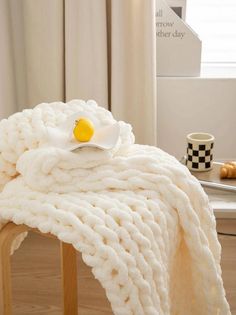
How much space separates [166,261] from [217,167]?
0.64 m

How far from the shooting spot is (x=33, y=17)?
1.61 m

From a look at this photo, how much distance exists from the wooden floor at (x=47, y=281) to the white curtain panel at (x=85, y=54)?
1.51 feet

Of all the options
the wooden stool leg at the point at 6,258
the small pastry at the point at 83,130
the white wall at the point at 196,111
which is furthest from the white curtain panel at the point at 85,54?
the wooden stool leg at the point at 6,258

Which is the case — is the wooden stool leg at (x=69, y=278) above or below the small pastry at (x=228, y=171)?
below

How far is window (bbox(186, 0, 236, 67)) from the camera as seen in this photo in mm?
1862

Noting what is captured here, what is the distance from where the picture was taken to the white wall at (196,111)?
1820 mm

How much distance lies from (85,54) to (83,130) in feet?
2.32

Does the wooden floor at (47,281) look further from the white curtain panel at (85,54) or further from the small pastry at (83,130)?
the small pastry at (83,130)

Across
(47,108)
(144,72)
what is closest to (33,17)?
(144,72)

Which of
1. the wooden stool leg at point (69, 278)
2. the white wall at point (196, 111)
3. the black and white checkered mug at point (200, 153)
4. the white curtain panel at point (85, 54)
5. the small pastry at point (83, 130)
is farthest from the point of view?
the white wall at point (196, 111)

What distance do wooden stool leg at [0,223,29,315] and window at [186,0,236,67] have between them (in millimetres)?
1221

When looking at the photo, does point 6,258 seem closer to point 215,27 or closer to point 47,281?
point 47,281

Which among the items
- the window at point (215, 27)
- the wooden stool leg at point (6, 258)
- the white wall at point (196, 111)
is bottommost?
the wooden stool leg at point (6, 258)

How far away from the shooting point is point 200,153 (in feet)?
4.82
